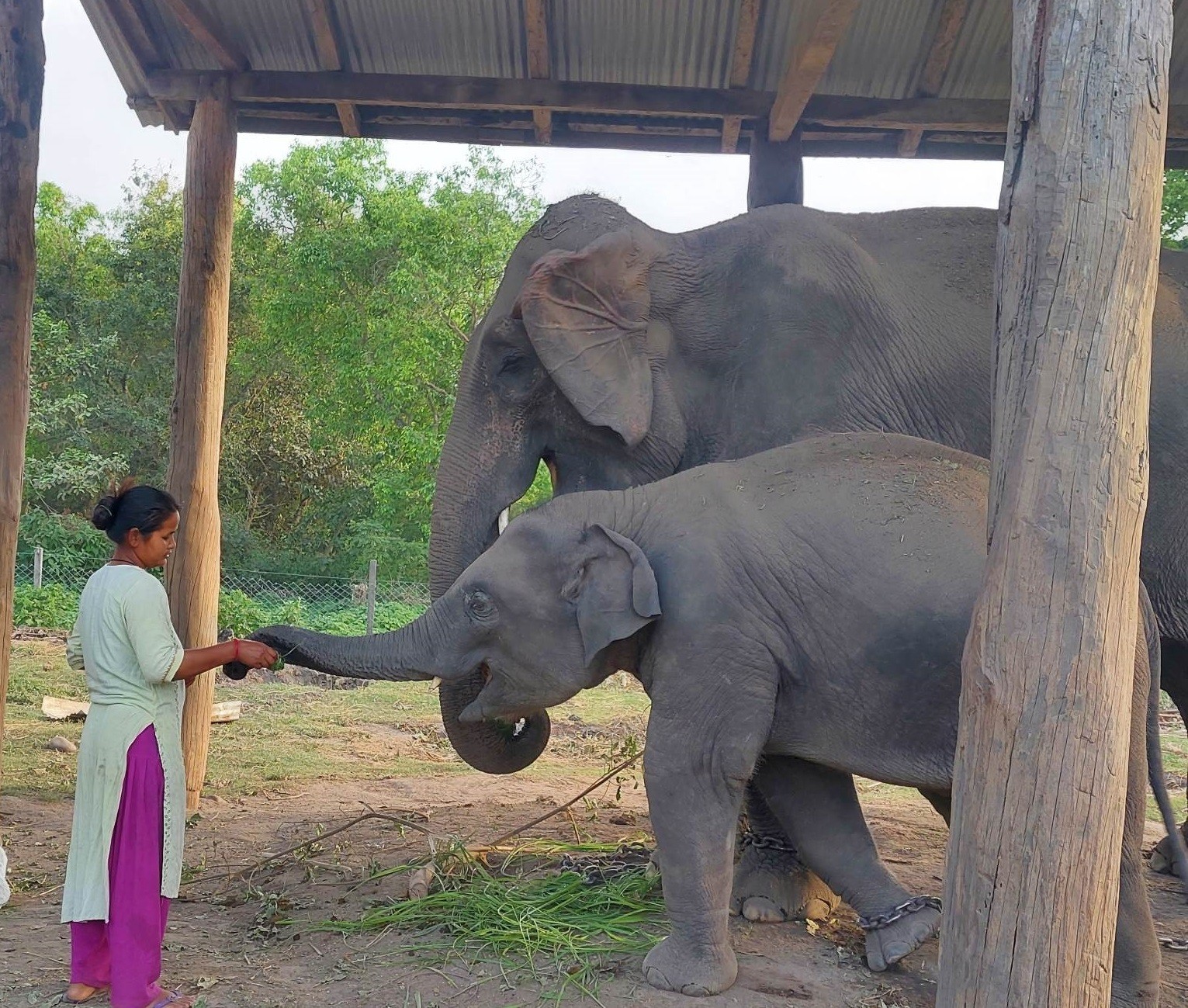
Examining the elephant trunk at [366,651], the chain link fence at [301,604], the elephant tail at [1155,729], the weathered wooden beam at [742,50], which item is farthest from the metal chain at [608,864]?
the chain link fence at [301,604]

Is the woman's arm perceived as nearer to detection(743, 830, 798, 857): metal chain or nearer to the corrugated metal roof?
detection(743, 830, 798, 857): metal chain

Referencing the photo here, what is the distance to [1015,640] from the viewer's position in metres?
2.93

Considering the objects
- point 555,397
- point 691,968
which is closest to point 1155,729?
point 691,968

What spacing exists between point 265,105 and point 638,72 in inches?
82.4

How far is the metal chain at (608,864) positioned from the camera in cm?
530

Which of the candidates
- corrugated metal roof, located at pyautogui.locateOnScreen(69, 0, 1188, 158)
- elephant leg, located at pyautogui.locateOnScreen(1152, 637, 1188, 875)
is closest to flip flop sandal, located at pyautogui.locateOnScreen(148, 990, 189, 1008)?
elephant leg, located at pyautogui.locateOnScreen(1152, 637, 1188, 875)

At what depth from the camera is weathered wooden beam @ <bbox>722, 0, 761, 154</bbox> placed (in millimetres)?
6758

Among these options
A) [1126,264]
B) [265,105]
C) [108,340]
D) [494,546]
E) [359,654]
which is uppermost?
[108,340]

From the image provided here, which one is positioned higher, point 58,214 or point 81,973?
point 58,214

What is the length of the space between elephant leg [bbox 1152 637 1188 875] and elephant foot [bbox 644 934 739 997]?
2834mm

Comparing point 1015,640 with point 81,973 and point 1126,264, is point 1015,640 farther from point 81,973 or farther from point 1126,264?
point 81,973

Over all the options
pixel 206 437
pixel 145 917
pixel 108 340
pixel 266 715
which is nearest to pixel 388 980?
pixel 145 917

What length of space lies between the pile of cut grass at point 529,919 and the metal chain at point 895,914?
2.38 ft

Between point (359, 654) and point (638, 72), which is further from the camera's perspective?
point (638, 72)
